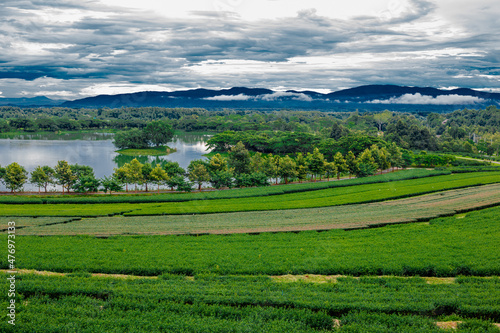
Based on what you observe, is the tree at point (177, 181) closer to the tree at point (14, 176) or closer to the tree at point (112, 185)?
the tree at point (112, 185)

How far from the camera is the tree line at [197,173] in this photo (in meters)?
47.6

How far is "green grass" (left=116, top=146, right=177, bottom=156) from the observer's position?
305ft

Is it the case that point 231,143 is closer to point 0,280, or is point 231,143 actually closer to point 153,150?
point 153,150

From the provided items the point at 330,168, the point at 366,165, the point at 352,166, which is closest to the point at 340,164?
the point at 352,166

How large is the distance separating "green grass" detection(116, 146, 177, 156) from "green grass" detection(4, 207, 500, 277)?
7210 cm

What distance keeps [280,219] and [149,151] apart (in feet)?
244

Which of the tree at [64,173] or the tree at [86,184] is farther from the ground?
the tree at [64,173]

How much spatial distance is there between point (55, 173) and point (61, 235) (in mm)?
26884

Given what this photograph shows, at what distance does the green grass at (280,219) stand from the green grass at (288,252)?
2.18 meters

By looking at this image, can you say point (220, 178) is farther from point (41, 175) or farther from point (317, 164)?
point (41, 175)

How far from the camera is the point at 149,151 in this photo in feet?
322

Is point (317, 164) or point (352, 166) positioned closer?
point (317, 164)

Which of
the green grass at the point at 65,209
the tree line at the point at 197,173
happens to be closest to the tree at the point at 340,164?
the tree line at the point at 197,173

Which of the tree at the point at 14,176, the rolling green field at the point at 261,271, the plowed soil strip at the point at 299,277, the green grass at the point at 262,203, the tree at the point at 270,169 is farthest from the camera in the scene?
the tree at the point at 270,169
